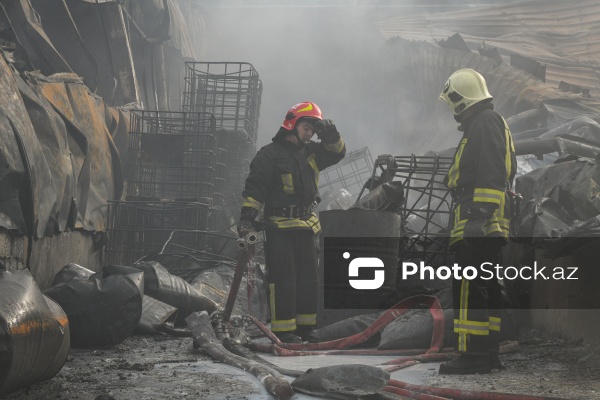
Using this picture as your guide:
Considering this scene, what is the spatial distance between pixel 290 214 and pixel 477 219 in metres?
1.99

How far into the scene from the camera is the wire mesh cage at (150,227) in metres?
9.88

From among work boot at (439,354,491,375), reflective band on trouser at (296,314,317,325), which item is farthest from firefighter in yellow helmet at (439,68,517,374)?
reflective band on trouser at (296,314,317,325)

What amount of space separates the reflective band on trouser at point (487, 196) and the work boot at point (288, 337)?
1997mm

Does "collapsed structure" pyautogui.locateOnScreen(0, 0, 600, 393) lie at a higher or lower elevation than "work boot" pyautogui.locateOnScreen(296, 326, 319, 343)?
higher

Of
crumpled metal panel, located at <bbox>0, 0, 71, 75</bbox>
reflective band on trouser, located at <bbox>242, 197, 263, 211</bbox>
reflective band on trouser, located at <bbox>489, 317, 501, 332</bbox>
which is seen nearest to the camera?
reflective band on trouser, located at <bbox>489, 317, 501, 332</bbox>

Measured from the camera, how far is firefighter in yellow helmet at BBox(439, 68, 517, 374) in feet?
16.8

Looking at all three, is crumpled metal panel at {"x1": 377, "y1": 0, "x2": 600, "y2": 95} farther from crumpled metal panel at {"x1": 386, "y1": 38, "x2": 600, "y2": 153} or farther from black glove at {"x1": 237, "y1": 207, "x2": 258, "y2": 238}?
black glove at {"x1": 237, "y1": 207, "x2": 258, "y2": 238}

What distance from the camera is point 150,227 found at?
33.2 feet

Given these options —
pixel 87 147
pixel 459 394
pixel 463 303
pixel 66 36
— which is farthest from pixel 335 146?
pixel 66 36

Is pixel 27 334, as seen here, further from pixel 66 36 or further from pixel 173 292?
pixel 66 36

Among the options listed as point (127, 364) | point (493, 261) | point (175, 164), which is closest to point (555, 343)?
point (493, 261)

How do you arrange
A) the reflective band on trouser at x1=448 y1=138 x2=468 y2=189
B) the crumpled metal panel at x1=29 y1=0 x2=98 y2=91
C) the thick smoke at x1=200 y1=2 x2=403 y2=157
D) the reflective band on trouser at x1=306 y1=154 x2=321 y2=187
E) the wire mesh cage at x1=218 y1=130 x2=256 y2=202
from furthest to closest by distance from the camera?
the thick smoke at x1=200 y1=2 x2=403 y2=157, the wire mesh cage at x1=218 y1=130 x2=256 y2=202, the crumpled metal panel at x1=29 y1=0 x2=98 y2=91, the reflective band on trouser at x1=306 y1=154 x2=321 y2=187, the reflective band on trouser at x1=448 y1=138 x2=468 y2=189

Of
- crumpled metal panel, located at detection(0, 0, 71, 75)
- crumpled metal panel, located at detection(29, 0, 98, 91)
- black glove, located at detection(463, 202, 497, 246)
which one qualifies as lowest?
black glove, located at detection(463, 202, 497, 246)

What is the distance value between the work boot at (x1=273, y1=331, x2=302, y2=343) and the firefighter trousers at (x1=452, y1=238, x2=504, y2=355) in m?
1.62
